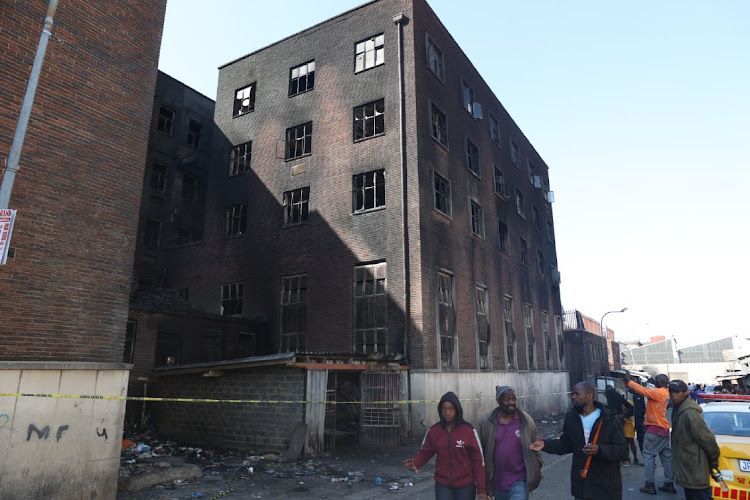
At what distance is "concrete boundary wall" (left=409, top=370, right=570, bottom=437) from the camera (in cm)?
1630

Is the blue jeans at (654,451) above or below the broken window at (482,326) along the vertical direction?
below

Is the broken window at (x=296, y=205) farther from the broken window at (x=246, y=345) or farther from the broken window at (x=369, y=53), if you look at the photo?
the broken window at (x=369, y=53)

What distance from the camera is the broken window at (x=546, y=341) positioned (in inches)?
1202

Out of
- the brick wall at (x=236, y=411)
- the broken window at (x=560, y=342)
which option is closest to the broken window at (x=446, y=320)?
the brick wall at (x=236, y=411)

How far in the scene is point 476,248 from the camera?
22.9 metres

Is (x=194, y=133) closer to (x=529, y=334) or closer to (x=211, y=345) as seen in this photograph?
(x=211, y=345)

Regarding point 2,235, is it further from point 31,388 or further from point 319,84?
point 319,84

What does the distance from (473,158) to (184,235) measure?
16.9 meters

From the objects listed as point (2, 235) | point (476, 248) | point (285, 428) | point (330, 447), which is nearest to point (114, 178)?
point (2, 235)

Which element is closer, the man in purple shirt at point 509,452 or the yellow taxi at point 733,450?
the man in purple shirt at point 509,452

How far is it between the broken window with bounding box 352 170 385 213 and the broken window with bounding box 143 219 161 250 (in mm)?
13146

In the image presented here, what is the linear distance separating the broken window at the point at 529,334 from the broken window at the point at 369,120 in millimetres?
14735

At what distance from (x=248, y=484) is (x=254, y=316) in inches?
477

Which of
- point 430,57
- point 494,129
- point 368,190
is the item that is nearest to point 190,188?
point 368,190
